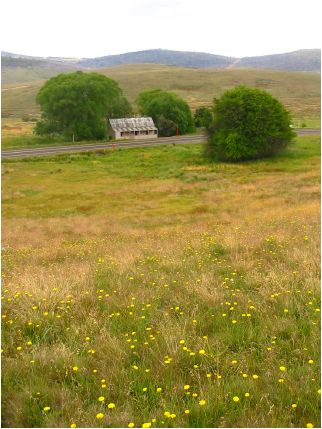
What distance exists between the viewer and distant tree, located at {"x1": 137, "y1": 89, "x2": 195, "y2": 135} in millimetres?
82000

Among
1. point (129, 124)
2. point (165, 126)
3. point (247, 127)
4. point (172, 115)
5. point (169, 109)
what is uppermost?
point (169, 109)

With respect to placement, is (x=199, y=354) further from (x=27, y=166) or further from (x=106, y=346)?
(x=27, y=166)

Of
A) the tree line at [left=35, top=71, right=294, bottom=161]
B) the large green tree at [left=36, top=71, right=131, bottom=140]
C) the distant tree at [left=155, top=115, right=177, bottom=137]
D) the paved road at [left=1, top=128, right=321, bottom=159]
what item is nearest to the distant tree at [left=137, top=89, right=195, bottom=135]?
the tree line at [left=35, top=71, right=294, bottom=161]

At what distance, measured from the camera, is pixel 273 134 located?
180 ft

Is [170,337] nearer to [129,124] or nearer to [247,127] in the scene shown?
[247,127]

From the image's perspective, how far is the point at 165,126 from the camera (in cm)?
8269

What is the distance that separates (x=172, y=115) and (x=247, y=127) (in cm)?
2915

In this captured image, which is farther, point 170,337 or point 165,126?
point 165,126

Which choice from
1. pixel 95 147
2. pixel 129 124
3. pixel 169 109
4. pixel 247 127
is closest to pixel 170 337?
pixel 247 127

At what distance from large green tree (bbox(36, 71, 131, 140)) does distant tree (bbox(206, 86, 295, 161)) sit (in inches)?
1032

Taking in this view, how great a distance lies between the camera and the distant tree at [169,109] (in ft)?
269

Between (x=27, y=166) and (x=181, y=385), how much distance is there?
53.8 m

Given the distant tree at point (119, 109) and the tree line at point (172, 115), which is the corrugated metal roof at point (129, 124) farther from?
the distant tree at point (119, 109)

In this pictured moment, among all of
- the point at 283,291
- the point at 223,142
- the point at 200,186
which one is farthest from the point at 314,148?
the point at 283,291
